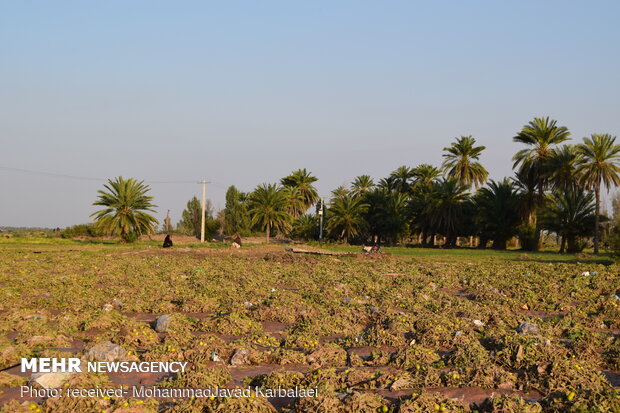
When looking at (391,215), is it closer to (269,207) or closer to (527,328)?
(269,207)

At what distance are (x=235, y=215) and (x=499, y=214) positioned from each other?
32.1m

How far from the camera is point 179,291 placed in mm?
13969

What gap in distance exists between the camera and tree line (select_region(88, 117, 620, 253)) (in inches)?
1943

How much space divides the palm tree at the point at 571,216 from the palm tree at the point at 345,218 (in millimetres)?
18761

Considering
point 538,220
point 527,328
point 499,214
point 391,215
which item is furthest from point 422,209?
point 527,328

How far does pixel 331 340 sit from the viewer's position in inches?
355

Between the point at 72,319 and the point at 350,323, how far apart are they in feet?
15.8

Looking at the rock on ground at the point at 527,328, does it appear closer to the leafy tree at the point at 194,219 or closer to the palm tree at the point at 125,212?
the palm tree at the point at 125,212

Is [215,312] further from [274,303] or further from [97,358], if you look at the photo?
[97,358]

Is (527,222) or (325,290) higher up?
(527,222)

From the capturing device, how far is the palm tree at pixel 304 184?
73688 mm

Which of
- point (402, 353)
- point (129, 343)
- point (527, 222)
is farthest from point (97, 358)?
point (527, 222)

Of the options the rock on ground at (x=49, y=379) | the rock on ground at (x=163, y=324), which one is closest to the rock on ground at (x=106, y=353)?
the rock on ground at (x=49, y=379)

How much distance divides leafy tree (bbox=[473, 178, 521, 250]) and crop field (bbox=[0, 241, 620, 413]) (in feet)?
131
